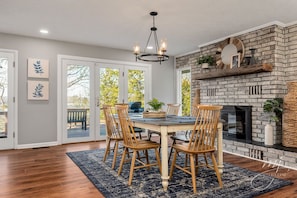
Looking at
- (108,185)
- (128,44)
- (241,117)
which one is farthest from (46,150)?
(241,117)

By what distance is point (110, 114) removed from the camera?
3.29 metres

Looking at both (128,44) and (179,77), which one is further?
(179,77)

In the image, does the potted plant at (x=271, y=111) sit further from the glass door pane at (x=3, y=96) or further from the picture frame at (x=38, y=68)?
the glass door pane at (x=3, y=96)

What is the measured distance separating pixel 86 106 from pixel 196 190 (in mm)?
3658

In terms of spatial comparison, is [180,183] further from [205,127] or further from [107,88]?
[107,88]

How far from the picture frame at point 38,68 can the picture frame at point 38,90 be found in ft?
0.49

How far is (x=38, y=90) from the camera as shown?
4.65 meters

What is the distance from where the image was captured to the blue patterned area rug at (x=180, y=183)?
7.45 feet

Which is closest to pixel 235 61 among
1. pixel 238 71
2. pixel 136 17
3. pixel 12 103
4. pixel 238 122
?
pixel 238 71

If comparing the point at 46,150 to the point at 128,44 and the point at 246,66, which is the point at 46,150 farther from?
the point at 246,66

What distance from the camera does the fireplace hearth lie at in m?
4.03

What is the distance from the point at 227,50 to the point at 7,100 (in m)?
4.67

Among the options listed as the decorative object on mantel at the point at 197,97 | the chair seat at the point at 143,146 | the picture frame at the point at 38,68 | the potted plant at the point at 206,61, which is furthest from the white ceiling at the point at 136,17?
the chair seat at the point at 143,146

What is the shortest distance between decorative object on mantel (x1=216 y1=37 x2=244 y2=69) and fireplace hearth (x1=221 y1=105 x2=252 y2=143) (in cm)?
91
